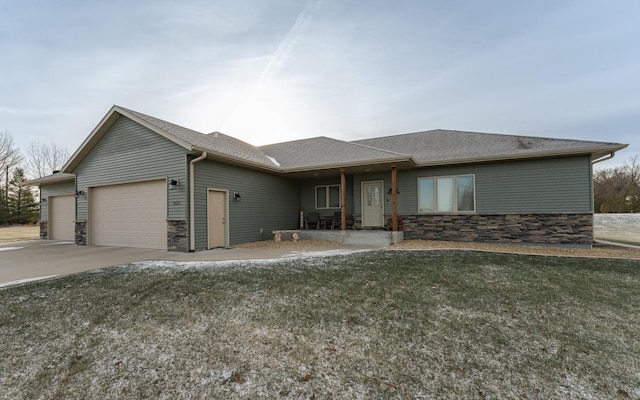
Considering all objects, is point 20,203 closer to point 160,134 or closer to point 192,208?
point 160,134

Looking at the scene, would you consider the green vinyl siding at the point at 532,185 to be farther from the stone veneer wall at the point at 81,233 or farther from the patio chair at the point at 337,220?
the stone veneer wall at the point at 81,233

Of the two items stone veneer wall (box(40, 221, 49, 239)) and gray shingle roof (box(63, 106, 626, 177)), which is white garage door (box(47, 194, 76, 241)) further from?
gray shingle roof (box(63, 106, 626, 177))

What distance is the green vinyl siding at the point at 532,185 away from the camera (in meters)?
8.66

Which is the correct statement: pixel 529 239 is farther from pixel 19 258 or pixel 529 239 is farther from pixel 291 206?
pixel 19 258

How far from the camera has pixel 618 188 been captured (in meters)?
25.9

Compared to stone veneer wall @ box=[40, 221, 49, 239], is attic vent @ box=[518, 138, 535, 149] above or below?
above

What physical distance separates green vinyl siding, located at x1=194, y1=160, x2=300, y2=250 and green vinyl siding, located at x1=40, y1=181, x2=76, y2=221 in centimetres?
809

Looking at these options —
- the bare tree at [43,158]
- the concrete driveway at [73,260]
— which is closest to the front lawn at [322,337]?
the concrete driveway at [73,260]

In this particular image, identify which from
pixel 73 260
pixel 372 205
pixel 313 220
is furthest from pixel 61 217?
pixel 372 205

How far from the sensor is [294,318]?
3311mm

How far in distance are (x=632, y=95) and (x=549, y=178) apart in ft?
26.5

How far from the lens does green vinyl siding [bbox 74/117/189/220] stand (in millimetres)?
8469

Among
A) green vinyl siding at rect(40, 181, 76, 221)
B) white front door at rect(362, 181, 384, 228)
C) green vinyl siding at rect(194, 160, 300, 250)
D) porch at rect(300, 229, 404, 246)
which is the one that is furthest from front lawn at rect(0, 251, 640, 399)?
green vinyl siding at rect(40, 181, 76, 221)

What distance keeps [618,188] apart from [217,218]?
34.4 meters
